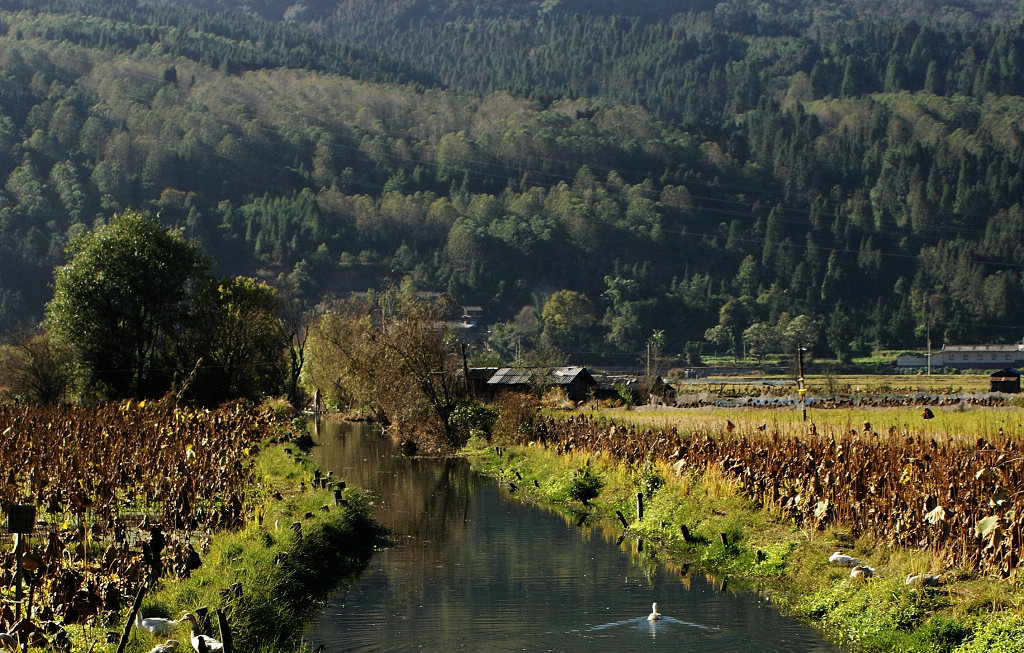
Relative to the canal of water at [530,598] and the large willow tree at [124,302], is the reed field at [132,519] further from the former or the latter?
the large willow tree at [124,302]

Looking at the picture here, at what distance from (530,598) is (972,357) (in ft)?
601

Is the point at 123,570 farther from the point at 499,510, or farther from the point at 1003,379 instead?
the point at 1003,379

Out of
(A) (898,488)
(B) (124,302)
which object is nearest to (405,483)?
(A) (898,488)

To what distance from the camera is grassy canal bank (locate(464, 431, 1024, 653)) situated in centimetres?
1675

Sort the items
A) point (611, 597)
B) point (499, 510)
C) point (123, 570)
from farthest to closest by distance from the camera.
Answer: point (499, 510), point (611, 597), point (123, 570)

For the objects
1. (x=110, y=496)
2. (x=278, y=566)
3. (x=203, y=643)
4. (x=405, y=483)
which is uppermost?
(x=110, y=496)

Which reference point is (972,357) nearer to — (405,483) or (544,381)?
(544,381)

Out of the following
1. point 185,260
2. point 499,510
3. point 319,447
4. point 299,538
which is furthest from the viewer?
point 185,260

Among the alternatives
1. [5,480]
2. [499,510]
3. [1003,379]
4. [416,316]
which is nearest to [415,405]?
[416,316]

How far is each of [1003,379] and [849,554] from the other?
81.9 m

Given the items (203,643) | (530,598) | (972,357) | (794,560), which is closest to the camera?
(203,643)

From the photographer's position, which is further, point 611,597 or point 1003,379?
point 1003,379

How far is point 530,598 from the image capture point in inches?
845

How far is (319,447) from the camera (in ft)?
175
